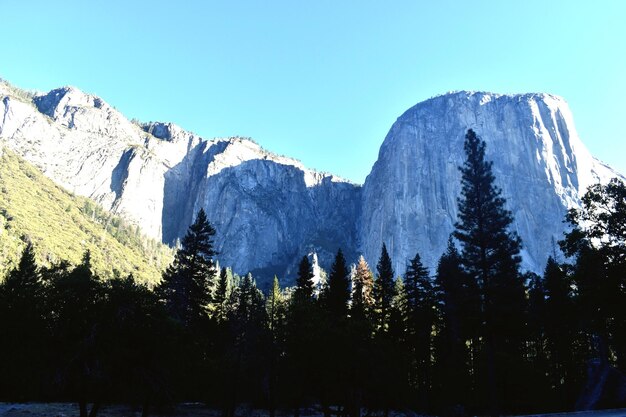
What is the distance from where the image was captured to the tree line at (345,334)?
18.4 metres

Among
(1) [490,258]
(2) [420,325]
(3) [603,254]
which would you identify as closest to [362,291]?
(2) [420,325]

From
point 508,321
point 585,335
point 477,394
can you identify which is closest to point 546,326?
point 585,335

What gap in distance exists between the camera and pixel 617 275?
27.3 m

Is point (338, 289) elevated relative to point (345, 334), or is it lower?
elevated

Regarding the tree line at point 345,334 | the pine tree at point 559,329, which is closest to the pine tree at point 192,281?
the tree line at point 345,334

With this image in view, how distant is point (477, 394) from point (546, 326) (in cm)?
1151

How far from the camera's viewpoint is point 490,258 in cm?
3316

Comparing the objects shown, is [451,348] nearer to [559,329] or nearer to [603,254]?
[559,329]

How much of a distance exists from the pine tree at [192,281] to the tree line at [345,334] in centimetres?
17

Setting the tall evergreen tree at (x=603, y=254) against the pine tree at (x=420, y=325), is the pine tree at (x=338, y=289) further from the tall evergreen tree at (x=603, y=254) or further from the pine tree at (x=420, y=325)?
the tall evergreen tree at (x=603, y=254)

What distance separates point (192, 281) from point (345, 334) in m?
26.5

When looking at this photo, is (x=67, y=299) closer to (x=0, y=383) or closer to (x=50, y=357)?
(x=50, y=357)

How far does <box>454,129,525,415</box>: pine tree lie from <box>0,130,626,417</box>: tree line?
0.32 feet

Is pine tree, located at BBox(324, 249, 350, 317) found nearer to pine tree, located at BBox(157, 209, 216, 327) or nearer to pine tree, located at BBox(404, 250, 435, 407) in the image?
pine tree, located at BBox(404, 250, 435, 407)
